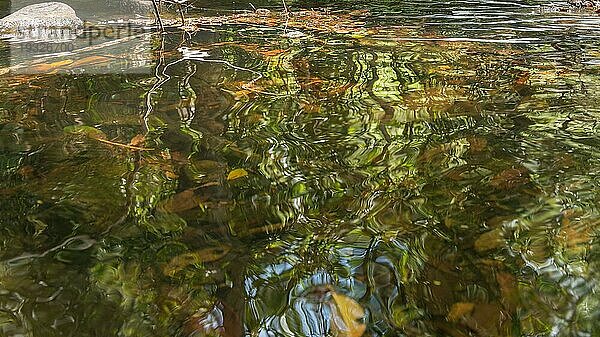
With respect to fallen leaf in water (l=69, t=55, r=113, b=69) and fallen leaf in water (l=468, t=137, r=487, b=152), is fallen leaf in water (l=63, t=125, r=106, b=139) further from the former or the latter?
fallen leaf in water (l=468, t=137, r=487, b=152)

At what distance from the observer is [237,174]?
206cm

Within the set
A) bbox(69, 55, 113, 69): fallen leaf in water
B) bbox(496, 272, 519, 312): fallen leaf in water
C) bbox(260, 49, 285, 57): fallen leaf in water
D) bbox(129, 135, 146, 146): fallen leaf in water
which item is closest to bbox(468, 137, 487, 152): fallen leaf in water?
bbox(496, 272, 519, 312): fallen leaf in water

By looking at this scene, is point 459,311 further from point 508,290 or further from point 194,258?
point 194,258

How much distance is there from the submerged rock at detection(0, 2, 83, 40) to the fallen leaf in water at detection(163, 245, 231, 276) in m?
4.36

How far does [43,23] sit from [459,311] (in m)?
5.89

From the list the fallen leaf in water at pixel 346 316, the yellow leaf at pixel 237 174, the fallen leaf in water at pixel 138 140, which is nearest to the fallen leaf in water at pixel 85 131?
the fallen leaf in water at pixel 138 140

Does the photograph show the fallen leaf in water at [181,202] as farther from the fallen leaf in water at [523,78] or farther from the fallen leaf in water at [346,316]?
the fallen leaf in water at [523,78]

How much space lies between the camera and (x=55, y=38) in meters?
5.02

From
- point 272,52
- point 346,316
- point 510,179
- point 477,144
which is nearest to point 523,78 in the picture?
point 477,144

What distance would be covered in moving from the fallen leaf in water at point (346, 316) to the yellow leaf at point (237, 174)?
80 centimetres

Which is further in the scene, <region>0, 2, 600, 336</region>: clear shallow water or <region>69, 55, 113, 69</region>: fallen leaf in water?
<region>69, 55, 113, 69</region>: fallen leaf in water

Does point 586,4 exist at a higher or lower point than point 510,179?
higher

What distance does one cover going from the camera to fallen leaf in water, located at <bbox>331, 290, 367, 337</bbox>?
1.22m

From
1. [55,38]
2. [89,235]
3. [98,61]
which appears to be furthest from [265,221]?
[55,38]
